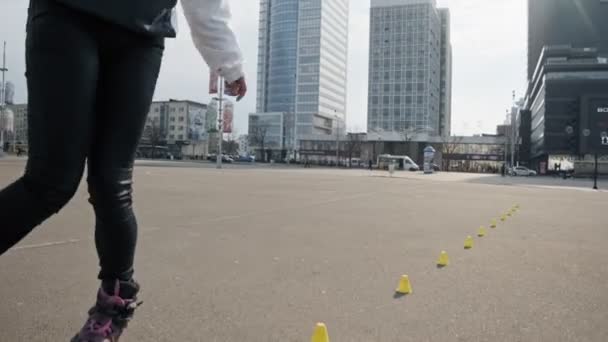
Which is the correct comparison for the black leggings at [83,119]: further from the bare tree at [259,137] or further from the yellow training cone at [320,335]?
the bare tree at [259,137]

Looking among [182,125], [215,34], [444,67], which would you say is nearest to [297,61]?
[182,125]

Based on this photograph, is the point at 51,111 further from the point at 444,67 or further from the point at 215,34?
the point at 444,67

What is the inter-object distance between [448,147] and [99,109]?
10082 centimetres

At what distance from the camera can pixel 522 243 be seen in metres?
5.23

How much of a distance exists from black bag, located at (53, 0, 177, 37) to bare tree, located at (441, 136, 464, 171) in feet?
322

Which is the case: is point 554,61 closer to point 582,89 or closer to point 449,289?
point 582,89

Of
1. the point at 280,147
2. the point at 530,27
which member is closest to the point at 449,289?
the point at 280,147

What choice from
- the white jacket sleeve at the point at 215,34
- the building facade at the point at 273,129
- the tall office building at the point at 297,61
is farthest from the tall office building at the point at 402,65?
the white jacket sleeve at the point at 215,34

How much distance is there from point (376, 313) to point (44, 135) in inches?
68.0

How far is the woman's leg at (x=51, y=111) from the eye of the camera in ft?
4.96

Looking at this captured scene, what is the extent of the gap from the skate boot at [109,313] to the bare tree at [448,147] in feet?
322

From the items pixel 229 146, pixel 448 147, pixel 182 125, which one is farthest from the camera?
pixel 182 125

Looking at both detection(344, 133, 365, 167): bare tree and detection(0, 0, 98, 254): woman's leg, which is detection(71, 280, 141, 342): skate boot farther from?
detection(344, 133, 365, 167): bare tree

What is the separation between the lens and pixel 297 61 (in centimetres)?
14525
